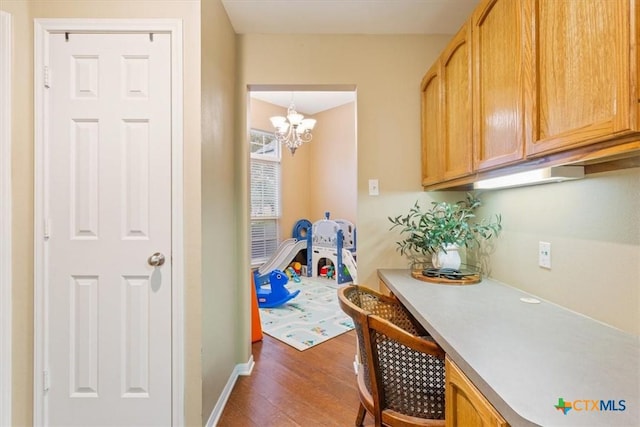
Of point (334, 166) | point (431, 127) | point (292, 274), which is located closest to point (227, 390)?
point (431, 127)

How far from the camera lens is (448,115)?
1775 millimetres

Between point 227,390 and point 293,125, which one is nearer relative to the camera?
point 227,390

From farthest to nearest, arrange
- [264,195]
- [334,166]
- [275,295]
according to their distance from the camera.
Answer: [334,166], [264,195], [275,295]

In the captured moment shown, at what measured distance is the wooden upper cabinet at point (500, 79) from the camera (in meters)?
1.10

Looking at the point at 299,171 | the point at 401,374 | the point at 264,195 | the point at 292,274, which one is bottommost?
the point at 292,274

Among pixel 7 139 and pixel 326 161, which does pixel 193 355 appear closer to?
pixel 7 139

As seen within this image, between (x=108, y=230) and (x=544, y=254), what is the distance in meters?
2.14

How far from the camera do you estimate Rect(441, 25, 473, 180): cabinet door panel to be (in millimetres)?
1526

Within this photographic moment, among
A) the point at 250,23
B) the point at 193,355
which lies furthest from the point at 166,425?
the point at 250,23

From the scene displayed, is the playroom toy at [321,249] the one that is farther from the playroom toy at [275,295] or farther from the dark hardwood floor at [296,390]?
the dark hardwood floor at [296,390]

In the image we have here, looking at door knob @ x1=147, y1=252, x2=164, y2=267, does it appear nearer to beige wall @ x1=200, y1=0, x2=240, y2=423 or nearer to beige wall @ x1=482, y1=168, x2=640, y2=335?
beige wall @ x1=200, y1=0, x2=240, y2=423

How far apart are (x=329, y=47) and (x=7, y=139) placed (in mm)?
2013

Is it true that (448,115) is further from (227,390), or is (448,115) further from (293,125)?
(293,125)

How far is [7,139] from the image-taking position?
4.87 feet
